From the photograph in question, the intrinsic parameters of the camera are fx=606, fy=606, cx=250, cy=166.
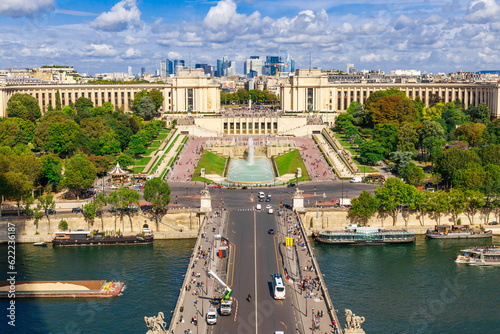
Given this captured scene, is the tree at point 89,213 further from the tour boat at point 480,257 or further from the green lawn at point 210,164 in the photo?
the tour boat at point 480,257

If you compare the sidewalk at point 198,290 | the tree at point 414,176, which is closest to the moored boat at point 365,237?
the tree at point 414,176

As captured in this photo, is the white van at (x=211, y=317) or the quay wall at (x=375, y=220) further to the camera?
the quay wall at (x=375, y=220)

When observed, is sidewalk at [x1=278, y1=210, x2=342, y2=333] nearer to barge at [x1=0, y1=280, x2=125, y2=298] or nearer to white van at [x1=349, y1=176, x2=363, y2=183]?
barge at [x1=0, y1=280, x2=125, y2=298]

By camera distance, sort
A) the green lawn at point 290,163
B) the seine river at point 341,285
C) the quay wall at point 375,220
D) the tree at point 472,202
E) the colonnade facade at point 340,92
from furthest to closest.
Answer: the colonnade facade at point 340,92, the green lawn at point 290,163, the quay wall at point 375,220, the tree at point 472,202, the seine river at point 341,285

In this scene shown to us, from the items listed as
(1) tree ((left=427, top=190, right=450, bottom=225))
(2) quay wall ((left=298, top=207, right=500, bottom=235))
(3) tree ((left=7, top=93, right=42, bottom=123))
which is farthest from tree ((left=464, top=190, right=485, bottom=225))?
(3) tree ((left=7, top=93, right=42, bottom=123))

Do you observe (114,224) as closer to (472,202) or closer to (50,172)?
(50,172)

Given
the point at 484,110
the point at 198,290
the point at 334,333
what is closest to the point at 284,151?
the point at 484,110

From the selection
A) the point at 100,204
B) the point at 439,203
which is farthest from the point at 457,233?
the point at 100,204
